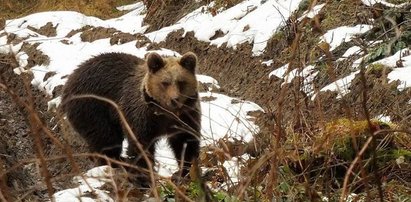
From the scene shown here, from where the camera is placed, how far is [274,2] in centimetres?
1233

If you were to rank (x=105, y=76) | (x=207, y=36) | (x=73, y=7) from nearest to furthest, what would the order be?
(x=105, y=76) < (x=207, y=36) < (x=73, y=7)

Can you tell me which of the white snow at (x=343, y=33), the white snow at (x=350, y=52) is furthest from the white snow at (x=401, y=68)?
the white snow at (x=343, y=33)

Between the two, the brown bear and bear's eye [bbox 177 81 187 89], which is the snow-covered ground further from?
bear's eye [bbox 177 81 187 89]

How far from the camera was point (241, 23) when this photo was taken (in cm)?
1231

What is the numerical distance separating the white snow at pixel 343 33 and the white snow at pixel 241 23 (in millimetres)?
870

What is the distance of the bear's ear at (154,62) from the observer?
24.6 ft

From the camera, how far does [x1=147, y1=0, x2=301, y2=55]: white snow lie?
1150 cm

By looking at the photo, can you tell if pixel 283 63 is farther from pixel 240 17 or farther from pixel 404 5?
pixel 240 17

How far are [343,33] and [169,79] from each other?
344 cm

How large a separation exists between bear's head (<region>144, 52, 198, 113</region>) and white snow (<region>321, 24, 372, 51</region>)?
8.92 ft

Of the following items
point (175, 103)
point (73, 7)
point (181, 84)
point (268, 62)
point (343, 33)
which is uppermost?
point (343, 33)

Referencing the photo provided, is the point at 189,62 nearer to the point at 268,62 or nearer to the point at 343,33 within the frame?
the point at 343,33

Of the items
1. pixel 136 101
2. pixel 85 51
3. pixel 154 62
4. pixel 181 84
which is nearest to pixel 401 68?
pixel 181 84

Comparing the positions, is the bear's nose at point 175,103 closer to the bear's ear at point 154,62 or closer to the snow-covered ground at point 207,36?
the bear's ear at point 154,62
